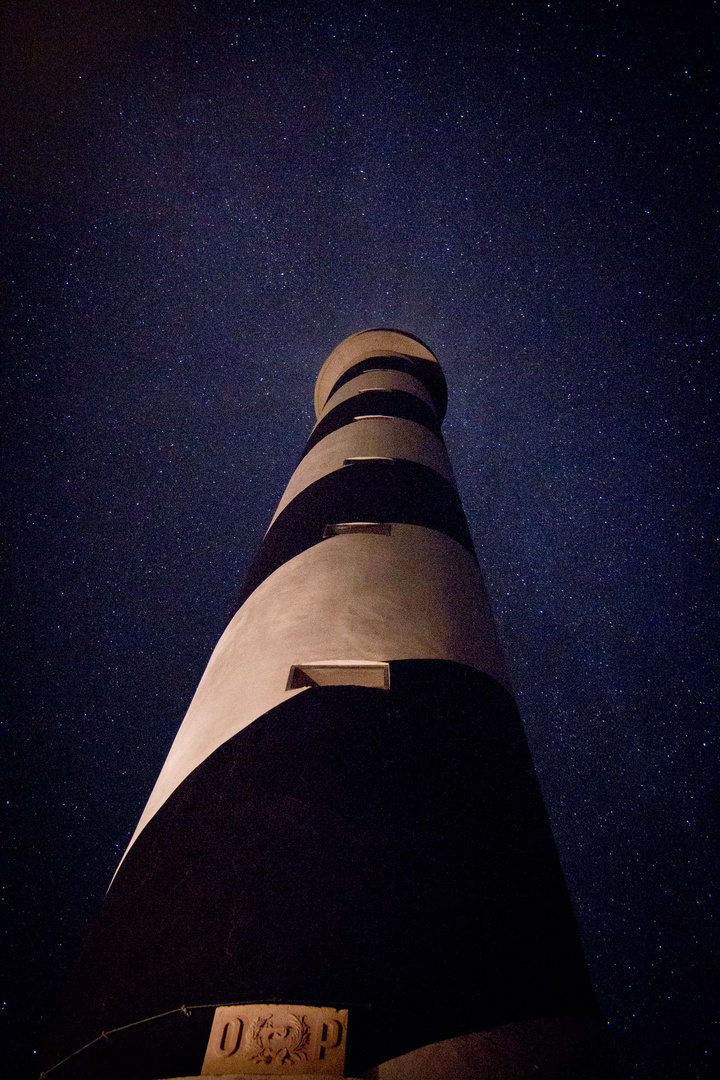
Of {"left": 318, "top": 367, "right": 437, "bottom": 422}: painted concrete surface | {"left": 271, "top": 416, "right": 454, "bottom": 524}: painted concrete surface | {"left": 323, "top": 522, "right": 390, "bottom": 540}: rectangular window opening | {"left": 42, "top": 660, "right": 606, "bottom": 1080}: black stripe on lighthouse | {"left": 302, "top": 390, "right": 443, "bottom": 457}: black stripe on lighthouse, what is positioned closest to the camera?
{"left": 42, "top": 660, "right": 606, "bottom": 1080}: black stripe on lighthouse

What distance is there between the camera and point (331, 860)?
1.52 meters

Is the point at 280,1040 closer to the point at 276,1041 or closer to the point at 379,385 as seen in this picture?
the point at 276,1041

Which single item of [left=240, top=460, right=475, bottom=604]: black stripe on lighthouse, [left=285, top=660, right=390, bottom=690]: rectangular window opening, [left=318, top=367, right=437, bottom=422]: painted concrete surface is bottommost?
[left=285, top=660, right=390, bottom=690]: rectangular window opening

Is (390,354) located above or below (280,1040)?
above

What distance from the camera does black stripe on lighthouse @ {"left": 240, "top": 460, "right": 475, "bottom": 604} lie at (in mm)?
3322

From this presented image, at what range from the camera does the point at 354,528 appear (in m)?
3.22

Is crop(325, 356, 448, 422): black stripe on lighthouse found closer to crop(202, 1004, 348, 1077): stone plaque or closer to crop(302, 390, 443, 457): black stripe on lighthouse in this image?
crop(302, 390, 443, 457): black stripe on lighthouse

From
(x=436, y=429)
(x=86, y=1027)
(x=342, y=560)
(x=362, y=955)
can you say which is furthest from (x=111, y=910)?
(x=436, y=429)

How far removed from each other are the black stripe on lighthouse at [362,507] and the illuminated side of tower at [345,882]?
A: 688 mm

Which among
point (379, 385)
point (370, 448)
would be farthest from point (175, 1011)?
point (379, 385)

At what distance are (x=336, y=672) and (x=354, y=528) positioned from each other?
1197 mm

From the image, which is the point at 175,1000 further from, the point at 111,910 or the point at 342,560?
the point at 342,560

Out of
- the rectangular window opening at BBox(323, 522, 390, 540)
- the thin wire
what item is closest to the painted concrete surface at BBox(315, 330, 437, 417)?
the rectangular window opening at BBox(323, 522, 390, 540)

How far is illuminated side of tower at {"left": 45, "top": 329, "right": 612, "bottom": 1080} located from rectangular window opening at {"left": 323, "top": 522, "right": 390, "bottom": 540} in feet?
1.69
